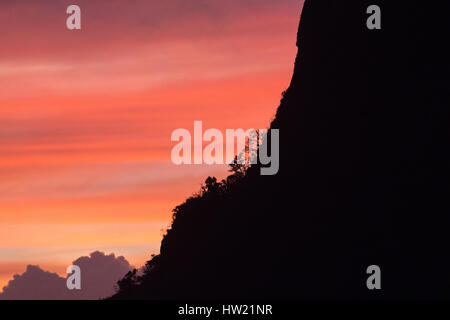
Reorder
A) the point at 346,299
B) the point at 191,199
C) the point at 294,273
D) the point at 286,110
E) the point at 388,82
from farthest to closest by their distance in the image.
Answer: the point at 191,199 < the point at 286,110 < the point at 388,82 < the point at 294,273 < the point at 346,299

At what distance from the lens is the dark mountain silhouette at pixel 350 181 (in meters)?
66.8

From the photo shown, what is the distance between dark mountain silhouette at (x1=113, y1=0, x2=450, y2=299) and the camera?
219 ft

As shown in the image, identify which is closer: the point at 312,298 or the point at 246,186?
the point at 312,298

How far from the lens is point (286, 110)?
85.9m

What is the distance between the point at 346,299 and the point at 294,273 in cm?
→ 648

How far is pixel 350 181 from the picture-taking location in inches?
2832

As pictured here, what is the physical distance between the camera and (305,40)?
86375mm

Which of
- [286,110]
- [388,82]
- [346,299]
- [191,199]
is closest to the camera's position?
[346,299]

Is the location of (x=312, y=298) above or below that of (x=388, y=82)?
below

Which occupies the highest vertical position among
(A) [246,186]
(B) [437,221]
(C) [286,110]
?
(C) [286,110]
